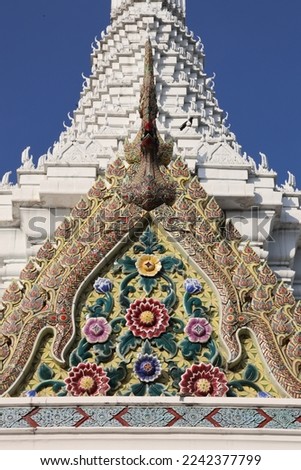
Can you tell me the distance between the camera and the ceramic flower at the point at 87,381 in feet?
35.4

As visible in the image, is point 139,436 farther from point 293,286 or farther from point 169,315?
point 293,286

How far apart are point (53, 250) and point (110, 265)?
687mm

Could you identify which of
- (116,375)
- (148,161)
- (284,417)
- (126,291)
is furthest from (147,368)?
(148,161)

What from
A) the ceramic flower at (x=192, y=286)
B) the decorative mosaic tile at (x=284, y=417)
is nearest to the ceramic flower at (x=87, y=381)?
the ceramic flower at (x=192, y=286)

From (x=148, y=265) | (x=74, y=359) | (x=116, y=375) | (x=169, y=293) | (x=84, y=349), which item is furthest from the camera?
(x=148, y=265)

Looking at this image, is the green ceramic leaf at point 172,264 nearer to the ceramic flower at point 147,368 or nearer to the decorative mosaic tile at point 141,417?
the ceramic flower at point 147,368

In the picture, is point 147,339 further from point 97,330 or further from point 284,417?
point 284,417

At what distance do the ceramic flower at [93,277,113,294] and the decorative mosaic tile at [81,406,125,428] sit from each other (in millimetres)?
1789

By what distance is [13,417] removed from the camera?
10.1m

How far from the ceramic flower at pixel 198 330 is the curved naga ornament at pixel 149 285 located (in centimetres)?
1

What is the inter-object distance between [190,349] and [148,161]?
7.98 feet

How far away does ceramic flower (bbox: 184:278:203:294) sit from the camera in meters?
11.6

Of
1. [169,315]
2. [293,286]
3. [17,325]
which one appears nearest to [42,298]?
[17,325]
